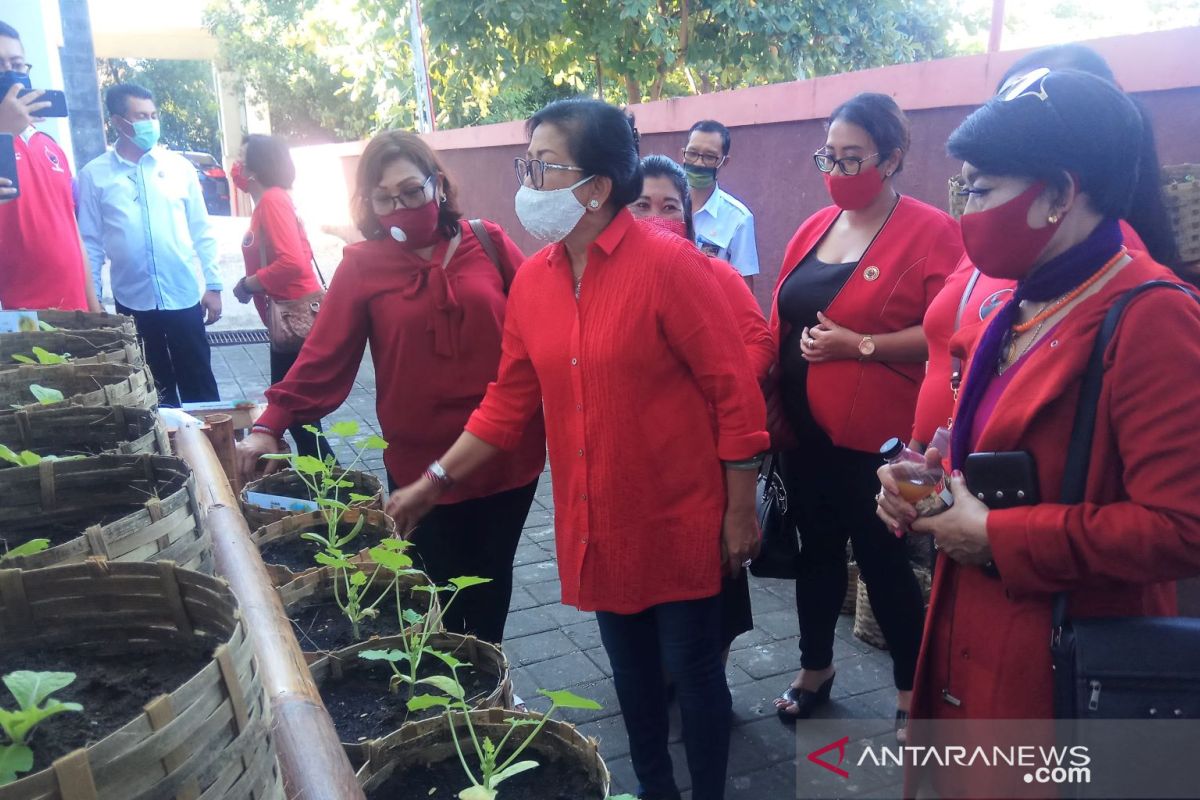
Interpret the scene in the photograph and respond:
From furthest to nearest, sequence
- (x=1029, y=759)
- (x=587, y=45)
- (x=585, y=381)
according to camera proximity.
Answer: (x=587, y=45) → (x=585, y=381) → (x=1029, y=759)

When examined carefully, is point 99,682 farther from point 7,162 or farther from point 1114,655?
point 7,162

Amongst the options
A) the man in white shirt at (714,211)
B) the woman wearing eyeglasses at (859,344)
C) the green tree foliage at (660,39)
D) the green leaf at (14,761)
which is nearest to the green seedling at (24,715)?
the green leaf at (14,761)

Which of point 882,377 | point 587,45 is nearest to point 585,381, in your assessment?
point 882,377

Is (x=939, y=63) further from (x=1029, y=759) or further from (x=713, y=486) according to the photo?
(x=1029, y=759)

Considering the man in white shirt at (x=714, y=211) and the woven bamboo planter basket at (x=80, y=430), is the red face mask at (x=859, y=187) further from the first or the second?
the woven bamboo planter basket at (x=80, y=430)

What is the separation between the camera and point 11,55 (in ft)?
11.6

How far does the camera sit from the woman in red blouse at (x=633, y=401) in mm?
2172

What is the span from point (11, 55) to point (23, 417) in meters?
2.39

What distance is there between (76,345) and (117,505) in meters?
1.18

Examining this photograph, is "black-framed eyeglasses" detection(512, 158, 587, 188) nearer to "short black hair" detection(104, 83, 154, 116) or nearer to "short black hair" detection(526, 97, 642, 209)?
"short black hair" detection(526, 97, 642, 209)

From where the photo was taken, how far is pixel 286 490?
11.0 feet

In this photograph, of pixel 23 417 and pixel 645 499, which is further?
pixel 645 499

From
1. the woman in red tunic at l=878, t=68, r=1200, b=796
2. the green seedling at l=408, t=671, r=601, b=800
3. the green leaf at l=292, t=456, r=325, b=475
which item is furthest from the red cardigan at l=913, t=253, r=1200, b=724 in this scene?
the green leaf at l=292, t=456, r=325, b=475

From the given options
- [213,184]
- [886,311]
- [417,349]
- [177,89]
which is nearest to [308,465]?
[417,349]
